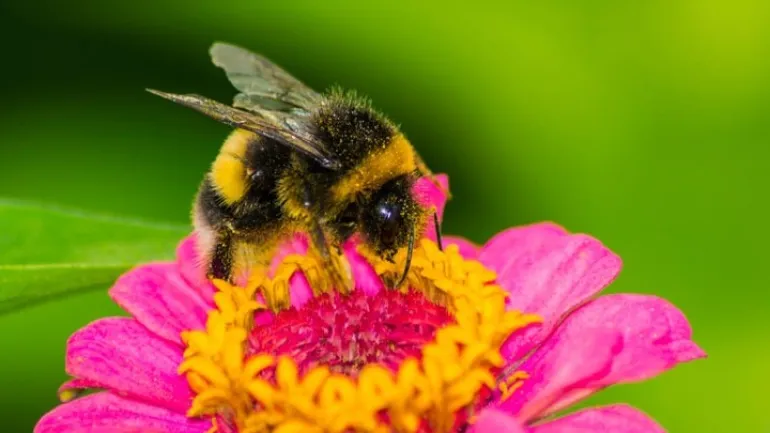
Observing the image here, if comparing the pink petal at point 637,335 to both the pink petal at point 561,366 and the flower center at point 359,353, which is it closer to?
the pink petal at point 561,366

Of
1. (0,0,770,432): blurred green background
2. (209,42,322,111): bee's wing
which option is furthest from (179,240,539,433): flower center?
(0,0,770,432): blurred green background

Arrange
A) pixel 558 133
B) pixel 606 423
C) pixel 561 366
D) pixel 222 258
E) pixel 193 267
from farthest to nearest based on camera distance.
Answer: pixel 558 133 → pixel 193 267 → pixel 222 258 → pixel 561 366 → pixel 606 423

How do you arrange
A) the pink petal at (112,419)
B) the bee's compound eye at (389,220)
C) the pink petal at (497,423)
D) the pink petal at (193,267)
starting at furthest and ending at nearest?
the pink petal at (193,267) < the bee's compound eye at (389,220) < the pink petal at (112,419) < the pink petal at (497,423)

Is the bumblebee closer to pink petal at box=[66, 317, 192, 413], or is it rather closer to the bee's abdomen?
the bee's abdomen

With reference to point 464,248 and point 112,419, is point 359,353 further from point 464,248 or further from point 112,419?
point 464,248

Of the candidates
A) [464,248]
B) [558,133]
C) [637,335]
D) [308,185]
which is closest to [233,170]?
[308,185]

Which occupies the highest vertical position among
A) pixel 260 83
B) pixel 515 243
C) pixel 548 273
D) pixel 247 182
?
pixel 260 83

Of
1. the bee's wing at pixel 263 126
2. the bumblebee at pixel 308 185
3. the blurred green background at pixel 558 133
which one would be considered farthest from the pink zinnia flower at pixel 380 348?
the blurred green background at pixel 558 133

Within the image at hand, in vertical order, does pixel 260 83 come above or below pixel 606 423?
above

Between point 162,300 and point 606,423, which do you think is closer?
point 606,423
